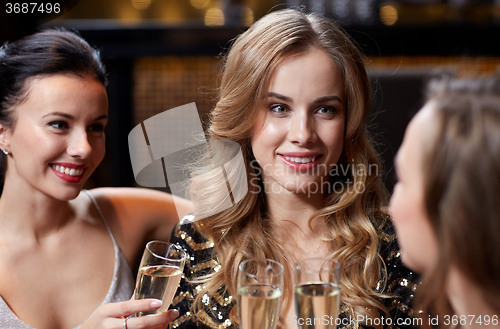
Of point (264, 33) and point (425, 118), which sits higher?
point (264, 33)

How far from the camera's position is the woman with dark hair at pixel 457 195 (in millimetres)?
729

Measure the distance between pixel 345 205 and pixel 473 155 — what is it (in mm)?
860

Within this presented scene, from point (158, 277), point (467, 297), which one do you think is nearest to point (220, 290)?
point (158, 277)

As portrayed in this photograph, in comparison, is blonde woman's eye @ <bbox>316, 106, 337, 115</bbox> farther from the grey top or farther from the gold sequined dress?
the grey top

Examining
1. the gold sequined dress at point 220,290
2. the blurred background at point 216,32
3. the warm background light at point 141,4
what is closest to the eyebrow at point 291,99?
the gold sequined dress at point 220,290

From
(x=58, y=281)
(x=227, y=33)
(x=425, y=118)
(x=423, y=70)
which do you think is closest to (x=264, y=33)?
(x=425, y=118)

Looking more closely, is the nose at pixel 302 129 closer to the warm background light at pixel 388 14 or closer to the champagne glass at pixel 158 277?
the champagne glass at pixel 158 277

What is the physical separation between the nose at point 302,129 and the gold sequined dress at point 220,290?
0.43 meters

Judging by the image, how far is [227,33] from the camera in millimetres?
3309

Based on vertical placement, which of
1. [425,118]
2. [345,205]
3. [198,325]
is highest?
[425,118]

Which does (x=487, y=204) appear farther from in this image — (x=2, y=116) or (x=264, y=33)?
(x=2, y=116)

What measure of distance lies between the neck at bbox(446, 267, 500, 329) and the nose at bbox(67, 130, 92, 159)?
1.15 metres

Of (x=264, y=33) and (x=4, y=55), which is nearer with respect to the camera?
(x=264, y=33)

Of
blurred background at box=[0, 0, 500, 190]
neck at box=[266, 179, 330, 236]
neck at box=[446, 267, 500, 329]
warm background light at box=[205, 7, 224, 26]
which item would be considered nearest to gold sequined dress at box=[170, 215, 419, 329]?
neck at box=[266, 179, 330, 236]
